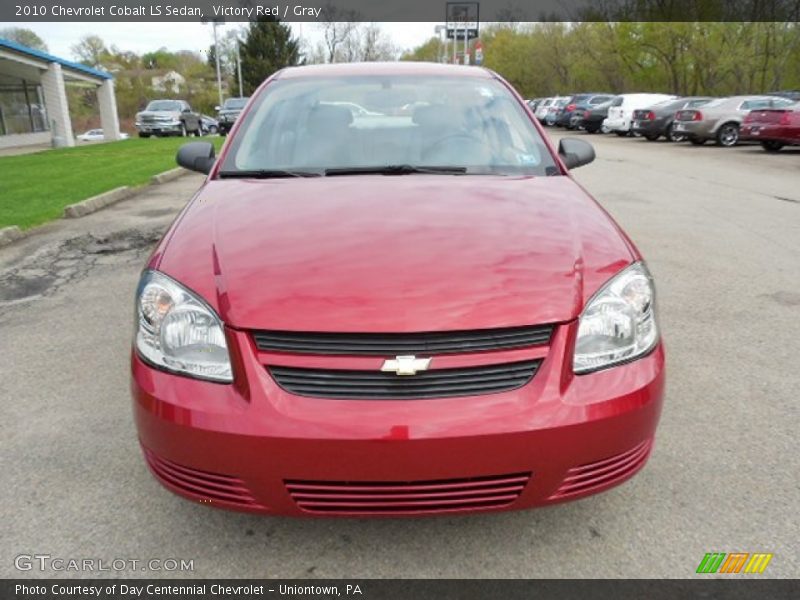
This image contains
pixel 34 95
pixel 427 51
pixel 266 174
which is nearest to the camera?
pixel 266 174

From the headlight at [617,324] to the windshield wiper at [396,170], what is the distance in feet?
3.46

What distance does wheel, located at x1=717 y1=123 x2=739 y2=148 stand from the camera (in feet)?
64.3

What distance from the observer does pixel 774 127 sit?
54.2ft

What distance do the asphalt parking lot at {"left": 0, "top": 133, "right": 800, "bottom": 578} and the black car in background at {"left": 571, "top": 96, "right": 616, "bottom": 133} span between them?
24.5 metres

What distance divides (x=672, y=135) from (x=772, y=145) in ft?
15.1

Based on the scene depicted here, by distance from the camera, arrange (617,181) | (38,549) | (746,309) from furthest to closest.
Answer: (617,181), (746,309), (38,549)

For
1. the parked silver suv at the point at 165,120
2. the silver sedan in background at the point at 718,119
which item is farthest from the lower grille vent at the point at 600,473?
the parked silver suv at the point at 165,120

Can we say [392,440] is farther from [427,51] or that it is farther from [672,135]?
[427,51]

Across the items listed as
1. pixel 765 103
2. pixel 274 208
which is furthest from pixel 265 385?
pixel 765 103

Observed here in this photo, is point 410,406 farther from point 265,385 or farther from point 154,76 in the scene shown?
point 154,76

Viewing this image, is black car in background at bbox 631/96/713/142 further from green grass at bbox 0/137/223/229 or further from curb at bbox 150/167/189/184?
curb at bbox 150/167/189/184

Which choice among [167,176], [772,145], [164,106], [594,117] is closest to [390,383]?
[167,176]

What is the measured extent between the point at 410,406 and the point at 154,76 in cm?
9503

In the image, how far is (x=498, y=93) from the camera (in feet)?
11.6
